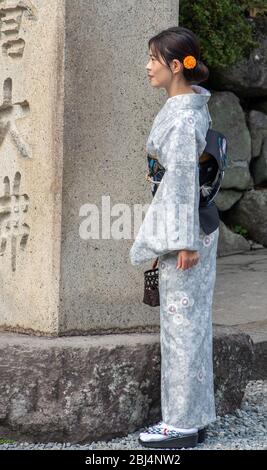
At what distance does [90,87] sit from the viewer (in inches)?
142

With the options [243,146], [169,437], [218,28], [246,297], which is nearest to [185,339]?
[169,437]

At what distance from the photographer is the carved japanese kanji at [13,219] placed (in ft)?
12.2

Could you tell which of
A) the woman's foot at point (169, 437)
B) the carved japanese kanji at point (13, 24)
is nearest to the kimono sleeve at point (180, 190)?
the woman's foot at point (169, 437)

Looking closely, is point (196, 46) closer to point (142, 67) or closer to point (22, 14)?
point (142, 67)

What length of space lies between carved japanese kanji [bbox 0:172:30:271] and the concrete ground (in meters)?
1.69

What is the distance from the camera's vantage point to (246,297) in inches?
265

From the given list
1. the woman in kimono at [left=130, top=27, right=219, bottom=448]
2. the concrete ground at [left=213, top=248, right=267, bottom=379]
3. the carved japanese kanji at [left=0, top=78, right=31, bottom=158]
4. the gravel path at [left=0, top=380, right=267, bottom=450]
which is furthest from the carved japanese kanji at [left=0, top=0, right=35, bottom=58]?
the concrete ground at [left=213, top=248, right=267, bottom=379]

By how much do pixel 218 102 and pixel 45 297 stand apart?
580cm

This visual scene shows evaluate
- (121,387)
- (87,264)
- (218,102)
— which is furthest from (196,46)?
(218,102)

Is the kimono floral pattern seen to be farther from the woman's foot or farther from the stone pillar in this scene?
the stone pillar

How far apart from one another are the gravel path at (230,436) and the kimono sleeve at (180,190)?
0.77 metres

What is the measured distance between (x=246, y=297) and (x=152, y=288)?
3.31 metres

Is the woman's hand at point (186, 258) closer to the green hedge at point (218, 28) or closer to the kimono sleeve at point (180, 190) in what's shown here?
the kimono sleeve at point (180, 190)

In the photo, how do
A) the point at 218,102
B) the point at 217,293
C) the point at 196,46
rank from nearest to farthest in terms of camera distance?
the point at 196,46, the point at 217,293, the point at 218,102
